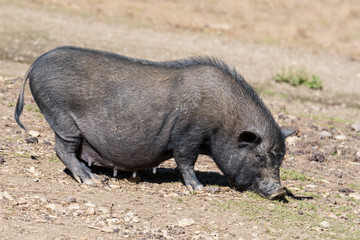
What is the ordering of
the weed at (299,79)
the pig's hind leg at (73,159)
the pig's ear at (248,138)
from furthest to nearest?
the weed at (299,79) → the pig's hind leg at (73,159) → the pig's ear at (248,138)

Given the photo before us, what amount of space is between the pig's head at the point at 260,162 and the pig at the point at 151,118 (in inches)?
0.5

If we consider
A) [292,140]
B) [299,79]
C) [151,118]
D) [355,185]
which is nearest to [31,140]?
[151,118]

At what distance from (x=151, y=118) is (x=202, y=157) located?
6.54ft

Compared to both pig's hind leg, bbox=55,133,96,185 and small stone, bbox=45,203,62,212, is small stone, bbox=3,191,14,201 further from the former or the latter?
pig's hind leg, bbox=55,133,96,185

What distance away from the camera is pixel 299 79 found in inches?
584

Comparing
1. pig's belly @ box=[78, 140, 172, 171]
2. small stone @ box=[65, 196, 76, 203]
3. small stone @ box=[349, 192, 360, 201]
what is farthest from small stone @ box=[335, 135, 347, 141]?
small stone @ box=[65, 196, 76, 203]

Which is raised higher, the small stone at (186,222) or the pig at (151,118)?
the pig at (151,118)

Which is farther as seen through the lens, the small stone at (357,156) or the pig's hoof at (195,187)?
the small stone at (357,156)

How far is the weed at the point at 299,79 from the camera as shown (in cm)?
1479

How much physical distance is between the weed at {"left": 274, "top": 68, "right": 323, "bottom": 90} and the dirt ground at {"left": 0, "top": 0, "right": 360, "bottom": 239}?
7.3 inches

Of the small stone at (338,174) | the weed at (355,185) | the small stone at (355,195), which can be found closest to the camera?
the small stone at (355,195)

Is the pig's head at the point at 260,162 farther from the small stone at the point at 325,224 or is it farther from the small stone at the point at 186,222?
the small stone at the point at 186,222

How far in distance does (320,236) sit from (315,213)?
0.71m

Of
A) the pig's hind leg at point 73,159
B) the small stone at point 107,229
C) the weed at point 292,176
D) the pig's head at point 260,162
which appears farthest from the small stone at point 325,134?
the small stone at point 107,229
